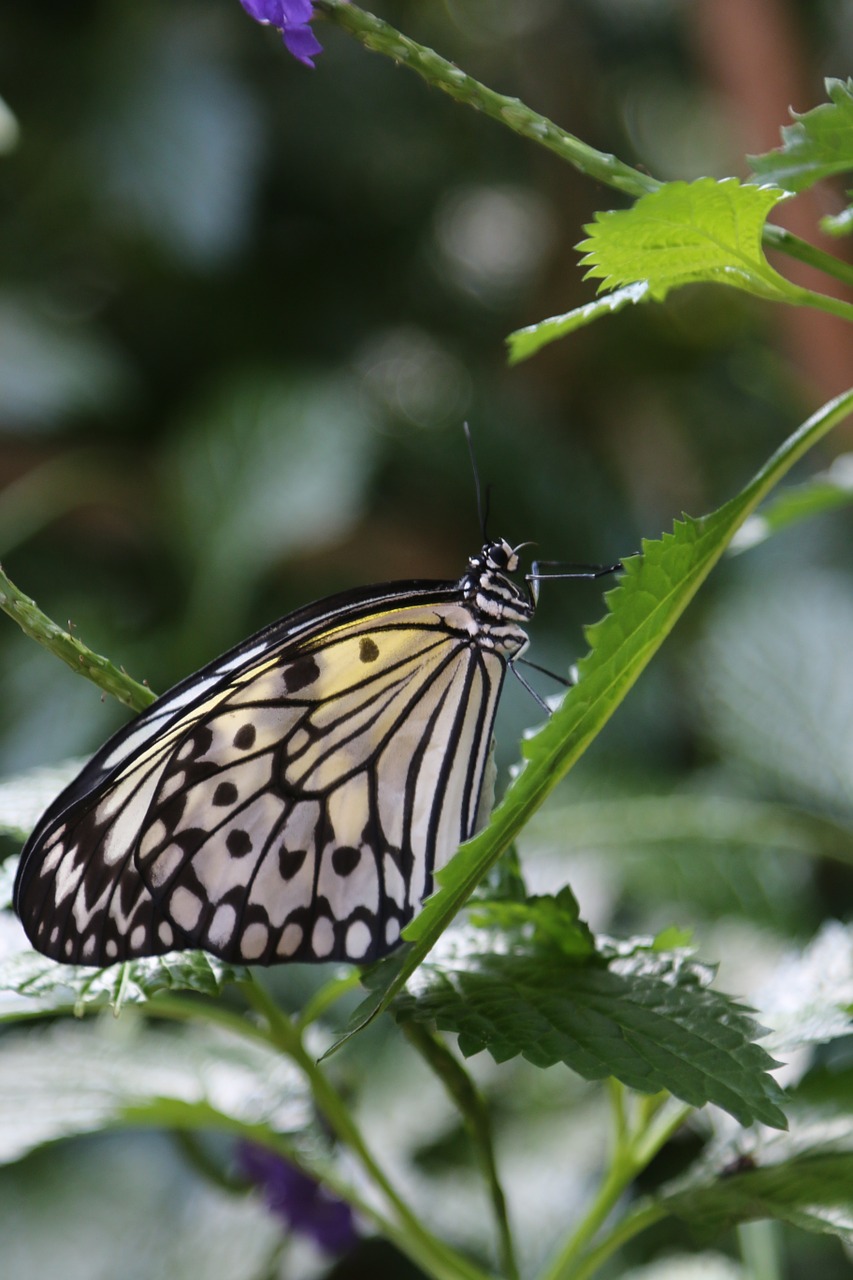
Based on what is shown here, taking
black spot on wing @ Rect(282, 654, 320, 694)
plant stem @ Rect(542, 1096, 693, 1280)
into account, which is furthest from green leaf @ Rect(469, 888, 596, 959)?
black spot on wing @ Rect(282, 654, 320, 694)

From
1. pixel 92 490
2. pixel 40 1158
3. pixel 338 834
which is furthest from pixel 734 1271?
pixel 92 490

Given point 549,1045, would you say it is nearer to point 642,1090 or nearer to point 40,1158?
point 642,1090

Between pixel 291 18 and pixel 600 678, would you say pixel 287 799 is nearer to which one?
pixel 600 678

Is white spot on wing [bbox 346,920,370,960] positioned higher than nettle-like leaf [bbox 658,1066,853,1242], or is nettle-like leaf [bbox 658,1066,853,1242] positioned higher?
white spot on wing [bbox 346,920,370,960]

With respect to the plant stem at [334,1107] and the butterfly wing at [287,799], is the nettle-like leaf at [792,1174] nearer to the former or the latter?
the plant stem at [334,1107]

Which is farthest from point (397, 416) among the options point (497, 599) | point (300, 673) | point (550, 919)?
point (550, 919)

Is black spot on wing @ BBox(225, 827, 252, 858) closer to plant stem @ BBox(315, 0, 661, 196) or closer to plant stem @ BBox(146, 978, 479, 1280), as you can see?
plant stem @ BBox(146, 978, 479, 1280)
